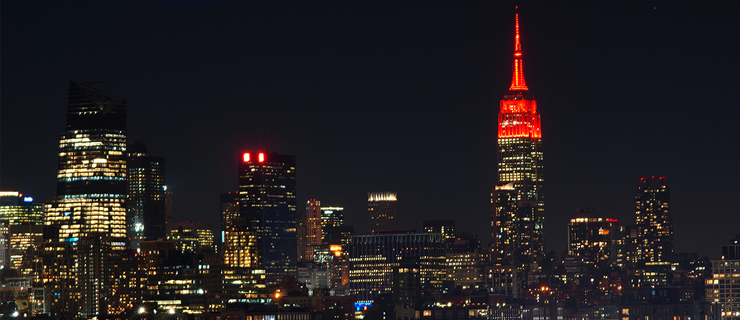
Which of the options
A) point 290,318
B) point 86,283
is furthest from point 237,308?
point 86,283

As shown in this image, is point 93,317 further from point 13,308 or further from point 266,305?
point 266,305

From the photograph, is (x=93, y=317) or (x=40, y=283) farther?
(x=40, y=283)

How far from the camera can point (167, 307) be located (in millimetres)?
195375

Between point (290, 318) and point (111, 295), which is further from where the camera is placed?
point (111, 295)

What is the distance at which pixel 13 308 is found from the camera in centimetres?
18475

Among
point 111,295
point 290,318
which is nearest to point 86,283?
point 111,295

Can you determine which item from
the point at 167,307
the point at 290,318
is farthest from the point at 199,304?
the point at 290,318

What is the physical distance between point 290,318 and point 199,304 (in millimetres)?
16742

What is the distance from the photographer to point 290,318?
186500 millimetres

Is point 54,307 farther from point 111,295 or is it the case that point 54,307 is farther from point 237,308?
point 237,308

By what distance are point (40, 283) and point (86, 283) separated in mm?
6002

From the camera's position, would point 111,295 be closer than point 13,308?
No

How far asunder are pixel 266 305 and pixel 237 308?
30.4 feet

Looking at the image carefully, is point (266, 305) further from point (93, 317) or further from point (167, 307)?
point (93, 317)
